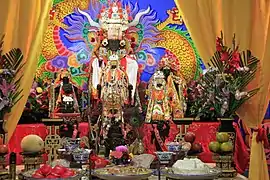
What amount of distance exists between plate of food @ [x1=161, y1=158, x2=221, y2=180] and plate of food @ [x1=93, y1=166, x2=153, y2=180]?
145 mm

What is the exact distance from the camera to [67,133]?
404cm

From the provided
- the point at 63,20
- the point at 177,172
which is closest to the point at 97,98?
the point at 63,20

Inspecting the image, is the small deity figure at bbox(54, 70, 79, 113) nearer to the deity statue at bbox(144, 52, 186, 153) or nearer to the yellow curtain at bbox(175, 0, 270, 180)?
the deity statue at bbox(144, 52, 186, 153)

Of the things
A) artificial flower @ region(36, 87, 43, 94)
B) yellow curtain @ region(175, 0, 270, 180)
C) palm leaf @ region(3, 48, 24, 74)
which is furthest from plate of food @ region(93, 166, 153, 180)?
artificial flower @ region(36, 87, 43, 94)

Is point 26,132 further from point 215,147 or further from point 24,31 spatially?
point 215,147

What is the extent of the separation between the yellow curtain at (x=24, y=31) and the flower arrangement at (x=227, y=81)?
4.02 feet

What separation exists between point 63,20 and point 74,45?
0.99 ft

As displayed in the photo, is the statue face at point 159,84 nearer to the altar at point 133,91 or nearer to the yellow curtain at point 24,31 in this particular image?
the altar at point 133,91

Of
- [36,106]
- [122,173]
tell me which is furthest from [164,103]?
[122,173]

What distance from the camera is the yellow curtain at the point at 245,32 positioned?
3.58 m

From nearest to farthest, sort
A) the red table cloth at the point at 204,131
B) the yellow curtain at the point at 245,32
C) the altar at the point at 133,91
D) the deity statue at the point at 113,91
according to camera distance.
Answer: the altar at the point at 133,91 < the yellow curtain at the point at 245,32 < the deity statue at the point at 113,91 < the red table cloth at the point at 204,131

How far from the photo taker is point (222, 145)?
308 cm

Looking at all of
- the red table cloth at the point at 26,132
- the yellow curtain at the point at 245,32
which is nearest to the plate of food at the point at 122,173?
the yellow curtain at the point at 245,32

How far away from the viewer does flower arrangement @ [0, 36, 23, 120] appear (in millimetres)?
2996
